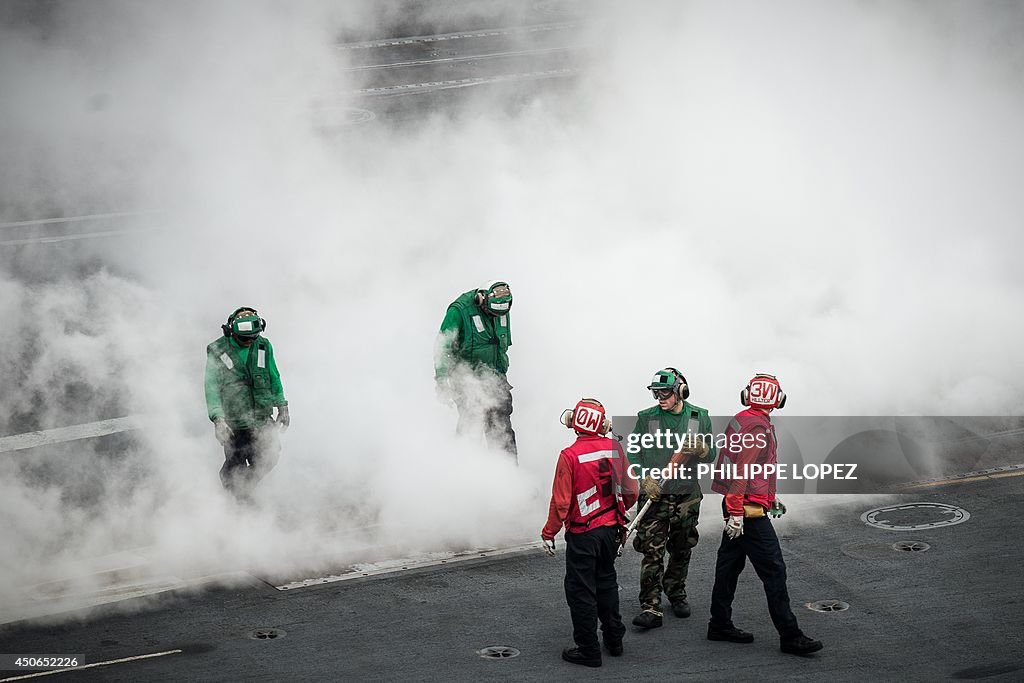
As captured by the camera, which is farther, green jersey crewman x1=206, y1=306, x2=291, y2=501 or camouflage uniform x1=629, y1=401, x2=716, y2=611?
green jersey crewman x1=206, y1=306, x2=291, y2=501

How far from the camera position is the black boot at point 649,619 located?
A: 709cm

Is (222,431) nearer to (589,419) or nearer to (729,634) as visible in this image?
(589,419)

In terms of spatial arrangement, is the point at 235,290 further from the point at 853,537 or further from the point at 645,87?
the point at 853,537

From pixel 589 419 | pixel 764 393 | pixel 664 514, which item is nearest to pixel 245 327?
pixel 589 419

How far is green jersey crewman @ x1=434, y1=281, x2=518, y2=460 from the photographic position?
9.05m

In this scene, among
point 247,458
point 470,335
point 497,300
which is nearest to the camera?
point 247,458

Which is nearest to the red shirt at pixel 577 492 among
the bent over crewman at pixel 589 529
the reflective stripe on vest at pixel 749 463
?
the bent over crewman at pixel 589 529

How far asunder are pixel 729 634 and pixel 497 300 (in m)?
2.99

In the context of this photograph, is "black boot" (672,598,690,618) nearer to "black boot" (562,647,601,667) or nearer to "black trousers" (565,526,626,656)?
"black trousers" (565,526,626,656)

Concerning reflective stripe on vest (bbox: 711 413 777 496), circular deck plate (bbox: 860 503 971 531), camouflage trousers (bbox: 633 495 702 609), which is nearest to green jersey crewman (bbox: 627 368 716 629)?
camouflage trousers (bbox: 633 495 702 609)

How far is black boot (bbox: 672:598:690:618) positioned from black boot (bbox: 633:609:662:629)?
0.55 ft

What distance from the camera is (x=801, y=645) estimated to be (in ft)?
21.8

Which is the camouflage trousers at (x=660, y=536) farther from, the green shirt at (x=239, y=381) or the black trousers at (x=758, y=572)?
the green shirt at (x=239, y=381)

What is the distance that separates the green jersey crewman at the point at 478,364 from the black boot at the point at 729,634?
2.51 meters
